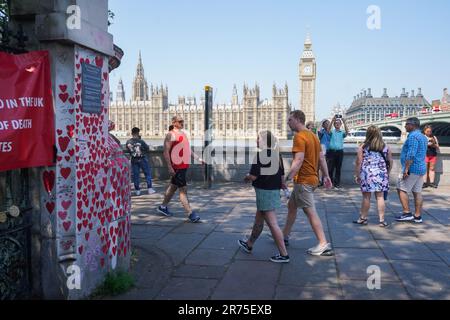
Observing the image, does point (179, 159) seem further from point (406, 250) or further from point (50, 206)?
point (406, 250)

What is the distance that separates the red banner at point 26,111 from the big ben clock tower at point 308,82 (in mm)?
123407

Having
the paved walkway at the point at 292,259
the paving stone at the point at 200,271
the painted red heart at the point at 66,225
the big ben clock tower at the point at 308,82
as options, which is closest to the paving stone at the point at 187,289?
the paved walkway at the point at 292,259

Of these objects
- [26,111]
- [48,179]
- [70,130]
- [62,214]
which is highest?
[26,111]

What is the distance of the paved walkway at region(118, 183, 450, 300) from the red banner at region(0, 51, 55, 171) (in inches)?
62.5

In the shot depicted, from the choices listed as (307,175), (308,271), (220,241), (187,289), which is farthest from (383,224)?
(187,289)

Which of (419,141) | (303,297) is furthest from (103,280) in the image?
(419,141)

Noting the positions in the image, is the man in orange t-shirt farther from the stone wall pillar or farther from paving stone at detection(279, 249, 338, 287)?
the stone wall pillar

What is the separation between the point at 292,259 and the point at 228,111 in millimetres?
117835

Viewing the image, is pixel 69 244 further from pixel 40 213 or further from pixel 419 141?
pixel 419 141

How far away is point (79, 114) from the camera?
371cm

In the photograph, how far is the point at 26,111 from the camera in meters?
3.34

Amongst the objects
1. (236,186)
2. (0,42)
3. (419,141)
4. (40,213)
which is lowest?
(236,186)

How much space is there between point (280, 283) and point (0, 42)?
3.35m

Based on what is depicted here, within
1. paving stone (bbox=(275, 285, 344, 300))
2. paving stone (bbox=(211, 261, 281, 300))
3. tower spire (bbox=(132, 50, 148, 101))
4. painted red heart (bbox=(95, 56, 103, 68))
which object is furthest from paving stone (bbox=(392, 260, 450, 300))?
tower spire (bbox=(132, 50, 148, 101))
